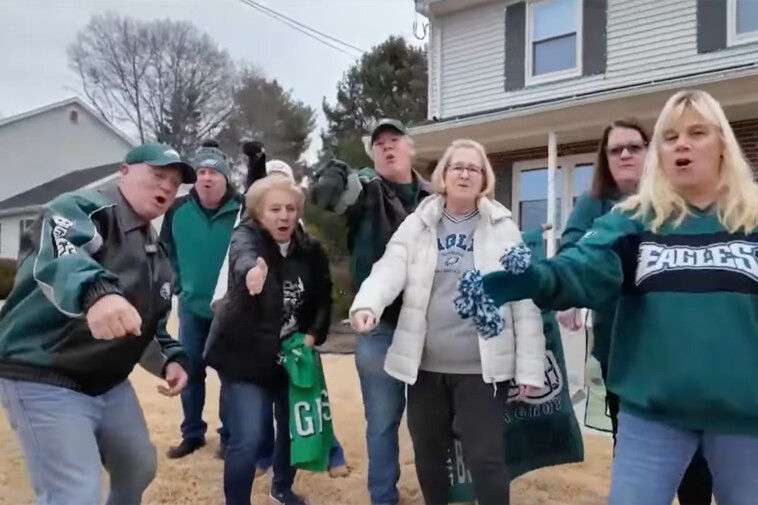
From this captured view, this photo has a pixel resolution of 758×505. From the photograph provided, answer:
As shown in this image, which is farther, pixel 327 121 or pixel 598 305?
pixel 327 121

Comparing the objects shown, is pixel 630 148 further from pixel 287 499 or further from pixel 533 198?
pixel 533 198

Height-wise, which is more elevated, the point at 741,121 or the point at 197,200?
the point at 741,121

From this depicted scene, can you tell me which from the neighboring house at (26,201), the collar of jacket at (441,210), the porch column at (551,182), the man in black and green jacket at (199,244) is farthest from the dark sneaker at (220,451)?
the neighboring house at (26,201)

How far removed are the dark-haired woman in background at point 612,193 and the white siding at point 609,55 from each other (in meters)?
7.22

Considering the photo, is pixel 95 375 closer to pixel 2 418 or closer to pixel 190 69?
pixel 2 418

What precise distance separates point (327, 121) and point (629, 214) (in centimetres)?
2706

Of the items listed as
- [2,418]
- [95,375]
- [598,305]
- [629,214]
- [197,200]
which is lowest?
[2,418]

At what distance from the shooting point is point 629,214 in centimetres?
215

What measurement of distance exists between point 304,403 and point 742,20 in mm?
8719

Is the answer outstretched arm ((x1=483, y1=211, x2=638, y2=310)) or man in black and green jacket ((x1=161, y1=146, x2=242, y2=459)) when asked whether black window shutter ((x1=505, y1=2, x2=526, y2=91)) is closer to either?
man in black and green jacket ((x1=161, y1=146, x2=242, y2=459))

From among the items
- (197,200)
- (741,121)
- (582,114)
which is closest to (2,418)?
(197,200)

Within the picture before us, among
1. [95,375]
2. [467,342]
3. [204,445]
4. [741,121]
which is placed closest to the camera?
[95,375]

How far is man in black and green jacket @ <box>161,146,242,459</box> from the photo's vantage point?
14.2 feet

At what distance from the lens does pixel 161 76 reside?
109 ft
